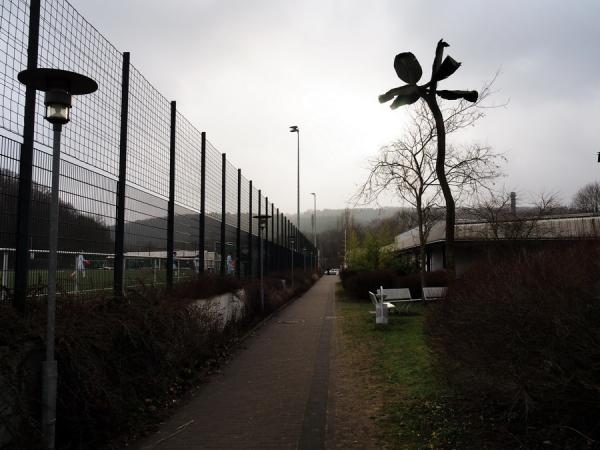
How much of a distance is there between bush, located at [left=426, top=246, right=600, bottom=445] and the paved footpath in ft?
5.05

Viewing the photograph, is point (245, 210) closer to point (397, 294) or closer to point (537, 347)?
point (397, 294)

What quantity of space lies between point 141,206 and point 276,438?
4.79 meters

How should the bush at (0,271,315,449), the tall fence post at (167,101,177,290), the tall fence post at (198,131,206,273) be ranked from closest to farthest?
the bush at (0,271,315,449) < the tall fence post at (167,101,177,290) < the tall fence post at (198,131,206,273)

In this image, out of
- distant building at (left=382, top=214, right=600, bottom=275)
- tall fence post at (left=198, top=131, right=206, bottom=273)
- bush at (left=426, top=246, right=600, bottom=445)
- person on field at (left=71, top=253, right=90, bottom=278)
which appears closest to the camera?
bush at (left=426, top=246, right=600, bottom=445)

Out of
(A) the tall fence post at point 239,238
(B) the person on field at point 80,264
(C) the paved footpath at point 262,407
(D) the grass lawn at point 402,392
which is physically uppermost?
(A) the tall fence post at point 239,238

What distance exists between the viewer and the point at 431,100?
414 inches

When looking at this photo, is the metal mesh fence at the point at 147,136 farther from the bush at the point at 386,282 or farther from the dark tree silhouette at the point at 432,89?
the bush at the point at 386,282

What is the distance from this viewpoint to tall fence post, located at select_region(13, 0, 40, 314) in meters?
4.84

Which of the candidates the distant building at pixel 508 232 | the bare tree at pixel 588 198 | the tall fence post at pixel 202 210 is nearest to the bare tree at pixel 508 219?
the distant building at pixel 508 232

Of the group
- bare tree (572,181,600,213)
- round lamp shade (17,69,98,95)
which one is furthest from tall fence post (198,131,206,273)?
bare tree (572,181,600,213)

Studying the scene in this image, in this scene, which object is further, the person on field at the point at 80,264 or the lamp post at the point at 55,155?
the person on field at the point at 80,264

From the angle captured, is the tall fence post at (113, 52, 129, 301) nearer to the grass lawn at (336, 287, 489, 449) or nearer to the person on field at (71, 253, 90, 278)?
the person on field at (71, 253, 90, 278)

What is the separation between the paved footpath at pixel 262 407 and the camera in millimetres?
4941

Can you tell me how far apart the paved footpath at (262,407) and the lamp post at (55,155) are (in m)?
1.02
